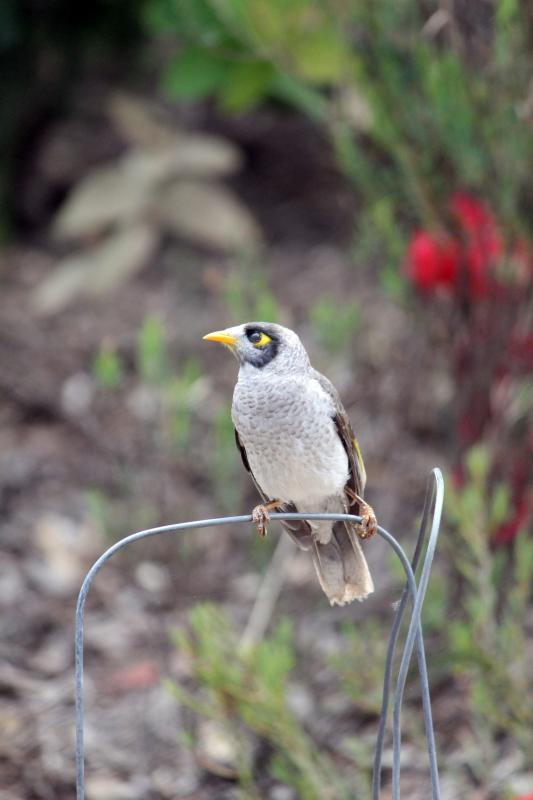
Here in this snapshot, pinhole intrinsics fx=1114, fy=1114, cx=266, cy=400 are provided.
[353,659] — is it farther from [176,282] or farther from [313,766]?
[176,282]

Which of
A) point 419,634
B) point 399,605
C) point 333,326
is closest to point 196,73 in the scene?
point 333,326

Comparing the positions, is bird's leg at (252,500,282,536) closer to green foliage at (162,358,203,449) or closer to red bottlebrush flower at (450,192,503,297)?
green foliage at (162,358,203,449)

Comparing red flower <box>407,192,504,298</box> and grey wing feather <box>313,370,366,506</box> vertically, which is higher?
red flower <box>407,192,504,298</box>

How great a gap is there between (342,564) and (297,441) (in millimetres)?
238

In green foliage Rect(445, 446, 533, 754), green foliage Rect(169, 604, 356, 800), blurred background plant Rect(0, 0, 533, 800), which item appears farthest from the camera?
blurred background plant Rect(0, 0, 533, 800)

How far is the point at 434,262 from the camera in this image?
10.4 ft

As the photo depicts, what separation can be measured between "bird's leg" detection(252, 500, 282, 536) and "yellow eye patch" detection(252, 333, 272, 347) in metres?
0.28

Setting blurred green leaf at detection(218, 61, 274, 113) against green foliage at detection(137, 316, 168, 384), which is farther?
blurred green leaf at detection(218, 61, 274, 113)

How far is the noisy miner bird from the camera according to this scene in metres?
1.92

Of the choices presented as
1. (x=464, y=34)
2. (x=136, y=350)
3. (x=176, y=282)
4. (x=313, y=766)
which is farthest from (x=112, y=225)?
(x=313, y=766)

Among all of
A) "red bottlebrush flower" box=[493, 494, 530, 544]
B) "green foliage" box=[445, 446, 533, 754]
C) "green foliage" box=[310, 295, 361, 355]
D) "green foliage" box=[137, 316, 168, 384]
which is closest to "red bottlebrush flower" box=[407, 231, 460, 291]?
"green foliage" box=[310, 295, 361, 355]

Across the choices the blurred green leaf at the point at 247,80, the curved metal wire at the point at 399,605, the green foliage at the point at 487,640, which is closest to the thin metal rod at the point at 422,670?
the curved metal wire at the point at 399,605

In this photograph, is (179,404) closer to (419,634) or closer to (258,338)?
(258,338)

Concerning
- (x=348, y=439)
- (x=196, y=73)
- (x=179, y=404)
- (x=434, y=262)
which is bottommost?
(x=179, y=404)
